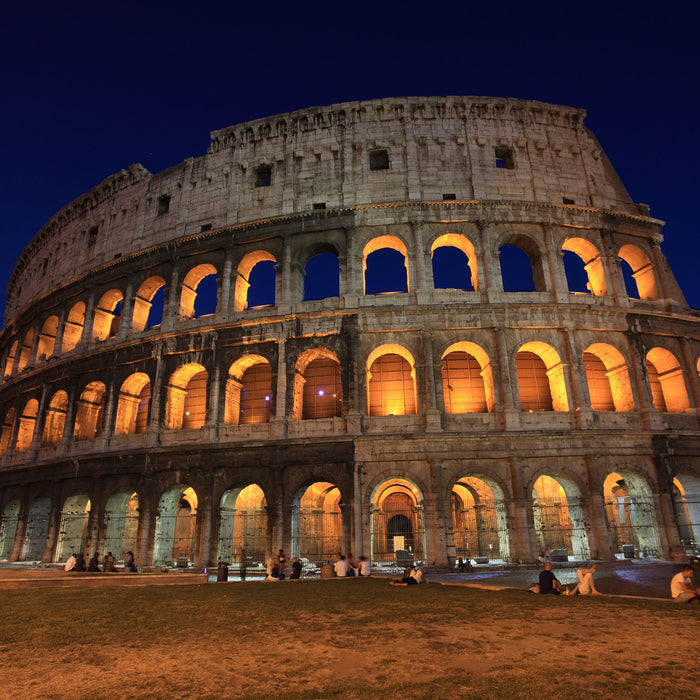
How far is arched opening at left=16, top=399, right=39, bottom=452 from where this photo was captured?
25.5 m

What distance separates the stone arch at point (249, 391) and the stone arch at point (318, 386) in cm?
147

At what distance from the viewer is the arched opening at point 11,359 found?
2972cm

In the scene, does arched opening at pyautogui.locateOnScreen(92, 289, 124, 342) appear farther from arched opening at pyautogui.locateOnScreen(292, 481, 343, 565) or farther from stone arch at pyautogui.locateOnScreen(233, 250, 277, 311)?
arched opening at pyautogui.locateOnScreen(292, 481, 343, 565)

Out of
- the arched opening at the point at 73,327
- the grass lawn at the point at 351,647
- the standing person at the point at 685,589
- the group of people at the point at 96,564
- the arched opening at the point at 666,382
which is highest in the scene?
the arched opening at the point at 73,327

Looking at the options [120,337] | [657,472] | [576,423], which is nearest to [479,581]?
[576,423]

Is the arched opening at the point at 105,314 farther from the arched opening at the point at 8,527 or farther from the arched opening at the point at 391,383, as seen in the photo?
the arched opening at the point at 391,383

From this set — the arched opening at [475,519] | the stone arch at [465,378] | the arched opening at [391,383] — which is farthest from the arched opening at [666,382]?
the arched opening at [391,383]

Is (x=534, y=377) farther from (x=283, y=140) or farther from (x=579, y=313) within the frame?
(x=283, y=140)

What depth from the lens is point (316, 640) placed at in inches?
253

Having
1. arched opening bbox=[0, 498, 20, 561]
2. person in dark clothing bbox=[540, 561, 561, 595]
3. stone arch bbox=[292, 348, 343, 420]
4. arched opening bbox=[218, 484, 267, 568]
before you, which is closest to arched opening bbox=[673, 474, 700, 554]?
person in dark clothing bbox=[540, 561, 561, 595]

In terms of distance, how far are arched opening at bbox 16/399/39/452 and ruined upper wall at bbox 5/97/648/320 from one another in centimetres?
1032

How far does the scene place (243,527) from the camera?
21.1m

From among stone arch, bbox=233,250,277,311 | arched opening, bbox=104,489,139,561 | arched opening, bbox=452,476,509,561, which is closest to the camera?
arched opening, bbox=104,489,139,561

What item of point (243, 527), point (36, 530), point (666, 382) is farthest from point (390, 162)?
point (36, 530)
